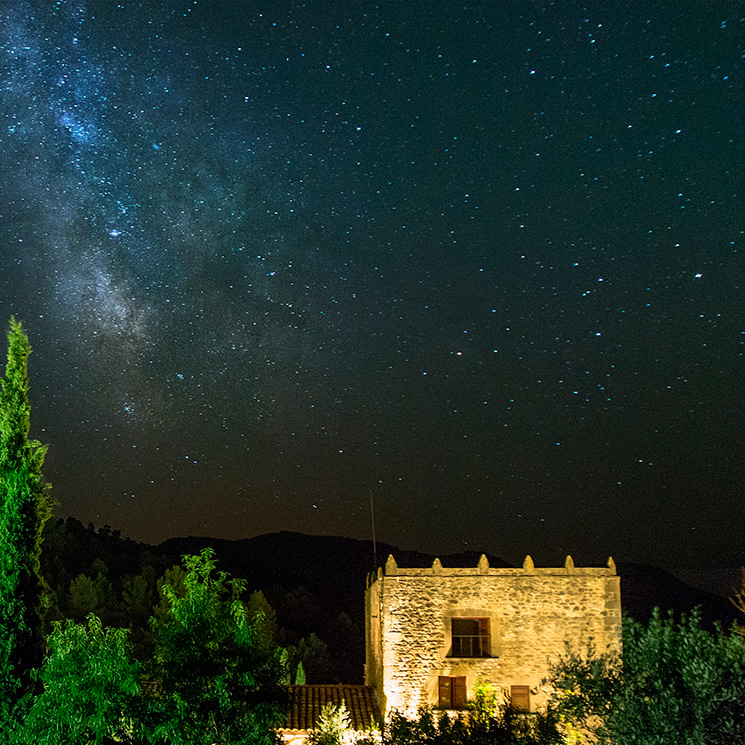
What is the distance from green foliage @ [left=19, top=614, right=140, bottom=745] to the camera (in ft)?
34.2

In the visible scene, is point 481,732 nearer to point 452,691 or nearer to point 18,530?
point 452,691

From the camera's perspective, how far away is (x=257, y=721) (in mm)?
10828

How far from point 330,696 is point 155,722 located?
38.6ft

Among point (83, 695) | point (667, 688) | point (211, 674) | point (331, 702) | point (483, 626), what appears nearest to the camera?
point (667, 688)

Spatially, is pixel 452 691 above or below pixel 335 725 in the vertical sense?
above

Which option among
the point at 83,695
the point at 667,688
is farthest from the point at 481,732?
the point at 83,695

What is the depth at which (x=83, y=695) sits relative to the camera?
10.5 metres

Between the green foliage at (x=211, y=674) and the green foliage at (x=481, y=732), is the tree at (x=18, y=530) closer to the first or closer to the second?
the green foliage at (x=211, y=674)

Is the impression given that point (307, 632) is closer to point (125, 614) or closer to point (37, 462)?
point (125, 614)

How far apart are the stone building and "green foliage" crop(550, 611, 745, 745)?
8812mm

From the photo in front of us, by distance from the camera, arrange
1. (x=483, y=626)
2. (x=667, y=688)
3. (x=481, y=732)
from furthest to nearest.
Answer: (x=483, y=626) < (x=481, y=732) < (x=667, y=688)

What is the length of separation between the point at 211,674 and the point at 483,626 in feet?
34.6

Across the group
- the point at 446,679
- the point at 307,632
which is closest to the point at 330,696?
the point at 446,679

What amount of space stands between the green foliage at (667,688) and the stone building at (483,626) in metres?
8.81
